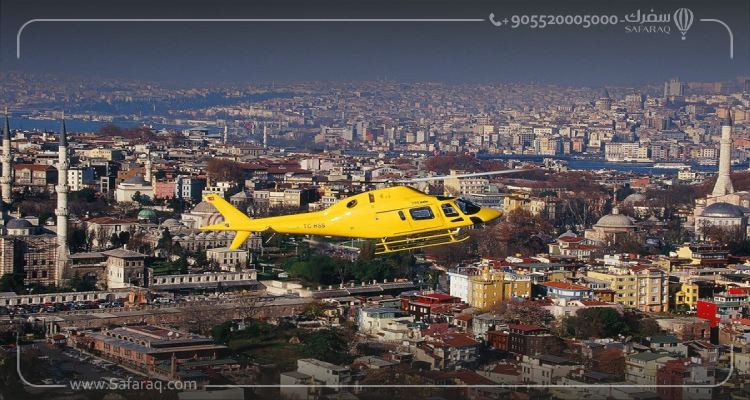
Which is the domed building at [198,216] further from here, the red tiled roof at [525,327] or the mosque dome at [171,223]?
the red tiled roof at [525,327]

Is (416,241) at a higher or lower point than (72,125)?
higher

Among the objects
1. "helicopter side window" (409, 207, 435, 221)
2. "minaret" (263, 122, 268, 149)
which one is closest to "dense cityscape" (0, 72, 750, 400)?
"helicopter side window" (409, 207, 435, 221)

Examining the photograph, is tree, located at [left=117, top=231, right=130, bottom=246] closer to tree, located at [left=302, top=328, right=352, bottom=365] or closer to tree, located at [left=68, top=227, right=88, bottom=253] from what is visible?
tree, located at [left=68, top=227, right=88, bottom=253]

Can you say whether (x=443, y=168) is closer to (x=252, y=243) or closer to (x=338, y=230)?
(x=252, y=243)

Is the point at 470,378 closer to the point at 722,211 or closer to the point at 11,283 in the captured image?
the point at 11,283

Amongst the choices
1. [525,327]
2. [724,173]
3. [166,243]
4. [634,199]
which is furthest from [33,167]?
[525,327]

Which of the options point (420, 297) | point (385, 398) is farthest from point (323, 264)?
point (385, 398)
